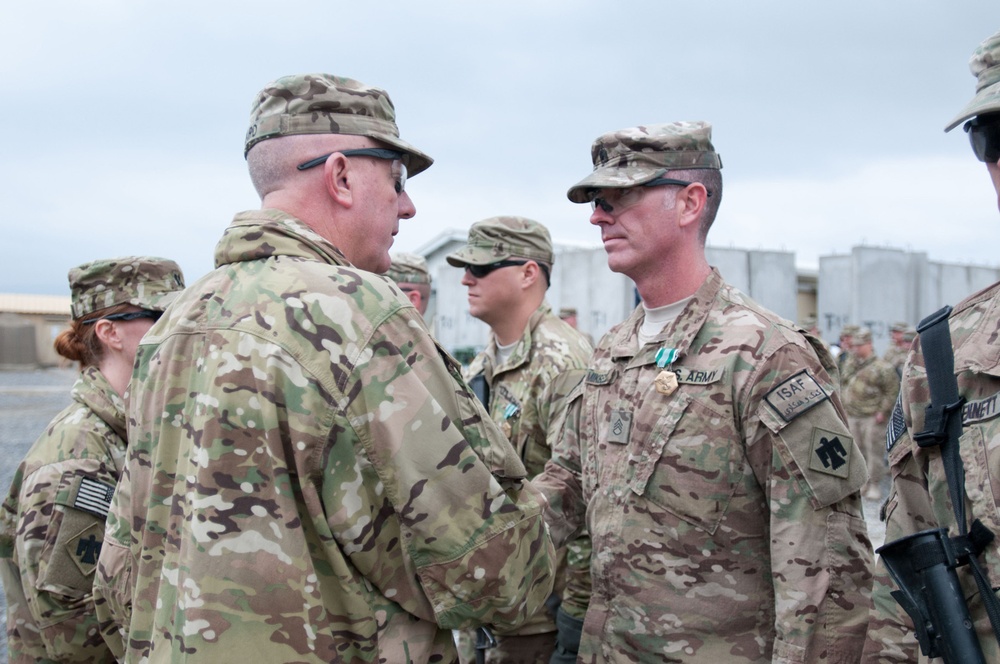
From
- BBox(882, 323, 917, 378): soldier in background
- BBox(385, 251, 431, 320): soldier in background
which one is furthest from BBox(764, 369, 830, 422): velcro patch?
BBox(882, 323, 917, 378): soldier in background

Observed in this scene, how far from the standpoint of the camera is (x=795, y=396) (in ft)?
7.82

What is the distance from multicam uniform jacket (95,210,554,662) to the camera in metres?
1.69

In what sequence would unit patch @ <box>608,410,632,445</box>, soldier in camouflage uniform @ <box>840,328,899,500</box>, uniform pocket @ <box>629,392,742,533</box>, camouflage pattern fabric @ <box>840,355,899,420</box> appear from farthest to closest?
camouflage pattern fabric @ <box>840,355,899,420</box> < soldier in camouflage uniform @ <box>840,328,899,500</box> < unit patch @ <box>608,410,632,445</box> < uniform pocket @ <box>629,392,742,533</box>

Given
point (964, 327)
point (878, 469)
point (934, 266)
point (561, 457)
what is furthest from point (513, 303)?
point (934, 266)

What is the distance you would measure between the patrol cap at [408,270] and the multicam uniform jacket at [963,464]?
14.1ft

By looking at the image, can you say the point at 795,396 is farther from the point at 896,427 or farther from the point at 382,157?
the point at 382,157

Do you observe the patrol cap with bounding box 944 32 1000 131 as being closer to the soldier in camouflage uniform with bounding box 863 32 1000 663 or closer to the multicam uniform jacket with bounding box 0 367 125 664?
the soldier in camouflage uniform with bounding box 863 32 1000 663

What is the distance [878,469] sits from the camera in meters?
11.7

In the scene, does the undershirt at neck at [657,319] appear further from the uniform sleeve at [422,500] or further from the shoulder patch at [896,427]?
the uniform sleeve at [422,500]

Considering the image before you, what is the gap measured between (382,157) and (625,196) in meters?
1.08

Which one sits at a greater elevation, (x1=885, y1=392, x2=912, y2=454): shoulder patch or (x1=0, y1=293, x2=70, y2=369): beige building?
(x1=0, y1=293, x2=70, y2=369): beige building

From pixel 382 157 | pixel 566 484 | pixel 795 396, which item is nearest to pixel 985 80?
pixel 795 396

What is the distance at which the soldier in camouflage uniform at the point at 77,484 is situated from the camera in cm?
286

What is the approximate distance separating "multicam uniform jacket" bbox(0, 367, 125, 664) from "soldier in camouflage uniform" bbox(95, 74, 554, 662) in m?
1.12
